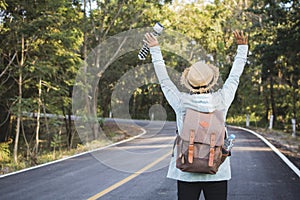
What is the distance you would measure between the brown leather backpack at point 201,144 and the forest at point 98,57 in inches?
366

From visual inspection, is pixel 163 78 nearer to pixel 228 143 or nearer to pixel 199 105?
pixel 199 105

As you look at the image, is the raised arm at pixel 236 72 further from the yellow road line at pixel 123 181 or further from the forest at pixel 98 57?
the forest at pixel 98 57

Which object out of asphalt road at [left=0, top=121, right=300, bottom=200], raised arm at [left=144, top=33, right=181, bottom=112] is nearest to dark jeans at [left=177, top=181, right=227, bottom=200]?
raised arm at [left=144, top=33, right=181, bottom=112]

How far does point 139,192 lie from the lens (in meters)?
6.74

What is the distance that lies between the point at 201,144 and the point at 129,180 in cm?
519

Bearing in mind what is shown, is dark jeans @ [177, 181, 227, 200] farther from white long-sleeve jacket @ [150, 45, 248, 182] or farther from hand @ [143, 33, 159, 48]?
hand @ [143, 33, 159, 48]

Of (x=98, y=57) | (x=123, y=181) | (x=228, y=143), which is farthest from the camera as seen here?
(x=98, y=57)

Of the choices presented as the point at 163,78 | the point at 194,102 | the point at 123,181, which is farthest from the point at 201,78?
the point at 123,181

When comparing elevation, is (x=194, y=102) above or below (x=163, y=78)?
below

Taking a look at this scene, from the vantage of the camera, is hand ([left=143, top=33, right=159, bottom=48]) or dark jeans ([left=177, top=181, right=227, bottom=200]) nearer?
dark jeans ([left=177, top=181, right=227, bottom=200])

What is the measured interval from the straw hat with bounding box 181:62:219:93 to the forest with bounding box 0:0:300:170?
925cm

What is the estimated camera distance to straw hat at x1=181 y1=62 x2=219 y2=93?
121 inches

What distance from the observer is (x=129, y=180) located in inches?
310

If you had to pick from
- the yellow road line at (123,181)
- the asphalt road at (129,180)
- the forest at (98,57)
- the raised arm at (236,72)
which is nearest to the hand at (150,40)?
the raised arm at (236,72)
